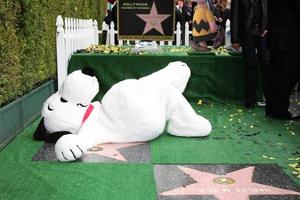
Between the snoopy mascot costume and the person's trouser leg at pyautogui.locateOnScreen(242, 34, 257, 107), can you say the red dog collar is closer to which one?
the snoopy mascot costume

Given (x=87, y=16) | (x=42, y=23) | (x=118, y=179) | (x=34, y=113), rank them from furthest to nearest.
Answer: (x=87, y=16)
(x=42, y=23)
(x=34, y=113)
(x=118, y=179)

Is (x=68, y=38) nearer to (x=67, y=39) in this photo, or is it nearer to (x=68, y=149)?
(x=67, y=39)

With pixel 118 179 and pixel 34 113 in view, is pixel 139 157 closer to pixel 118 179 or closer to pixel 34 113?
pixel 118 179

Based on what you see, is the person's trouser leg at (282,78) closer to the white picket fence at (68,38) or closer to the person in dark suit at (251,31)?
the person in dark suit at (251,31)

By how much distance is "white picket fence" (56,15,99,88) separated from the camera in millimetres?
6926

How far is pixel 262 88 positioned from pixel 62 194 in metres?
4.61

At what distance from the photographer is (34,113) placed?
20.4 ft

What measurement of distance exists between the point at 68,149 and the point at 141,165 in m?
0.67

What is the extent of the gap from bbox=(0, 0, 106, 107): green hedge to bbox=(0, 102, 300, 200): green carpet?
23.2 inches

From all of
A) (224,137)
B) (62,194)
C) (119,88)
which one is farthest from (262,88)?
(62,194)

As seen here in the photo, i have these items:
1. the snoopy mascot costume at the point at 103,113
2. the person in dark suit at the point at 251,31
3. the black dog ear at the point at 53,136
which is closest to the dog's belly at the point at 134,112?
the snoopy mascot costume at the point at 103,113

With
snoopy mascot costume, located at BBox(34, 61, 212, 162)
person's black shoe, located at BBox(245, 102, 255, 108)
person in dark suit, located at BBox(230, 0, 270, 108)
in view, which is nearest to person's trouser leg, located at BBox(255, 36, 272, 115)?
person in dark suit, located at BBox(230, 0, 270, 108)

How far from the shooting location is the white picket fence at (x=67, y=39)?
6.93m

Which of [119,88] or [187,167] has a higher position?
[119,88]
